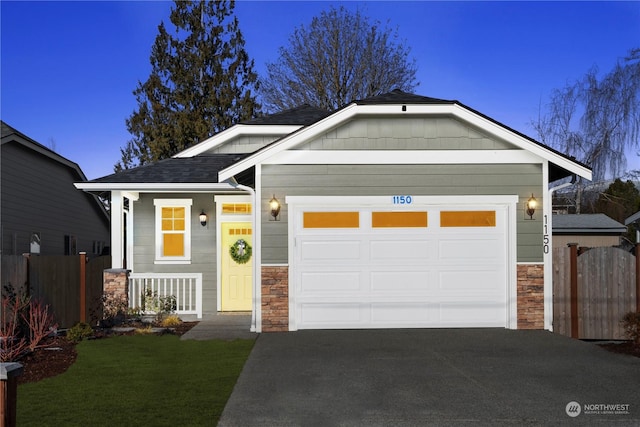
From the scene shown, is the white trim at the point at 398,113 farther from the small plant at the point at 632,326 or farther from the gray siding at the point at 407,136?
the small plant at the point at 632,326

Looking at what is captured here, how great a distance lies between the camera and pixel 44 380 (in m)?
7.61

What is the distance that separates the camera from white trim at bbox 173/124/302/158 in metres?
15.8

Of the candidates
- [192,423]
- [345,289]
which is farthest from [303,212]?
[192,423]

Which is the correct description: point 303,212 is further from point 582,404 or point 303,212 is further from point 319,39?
point 319,39

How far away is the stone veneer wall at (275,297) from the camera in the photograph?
11055 mm

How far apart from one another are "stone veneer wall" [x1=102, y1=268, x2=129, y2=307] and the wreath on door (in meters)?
2.41

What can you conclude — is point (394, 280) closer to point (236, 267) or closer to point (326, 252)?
point (326, 252)

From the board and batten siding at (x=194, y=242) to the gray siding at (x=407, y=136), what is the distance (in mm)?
4192

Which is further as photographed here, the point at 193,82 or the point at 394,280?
the point at 193,82

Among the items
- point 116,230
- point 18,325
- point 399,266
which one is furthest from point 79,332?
point 399,266

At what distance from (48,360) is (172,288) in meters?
4.75

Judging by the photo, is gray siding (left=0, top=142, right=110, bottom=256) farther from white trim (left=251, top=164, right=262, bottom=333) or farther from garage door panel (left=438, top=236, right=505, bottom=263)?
garage door panel (left=438, top=236, right=505, bottom=263)

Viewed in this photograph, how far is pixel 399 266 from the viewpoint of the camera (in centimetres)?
1119

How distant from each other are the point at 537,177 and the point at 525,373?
456cm
